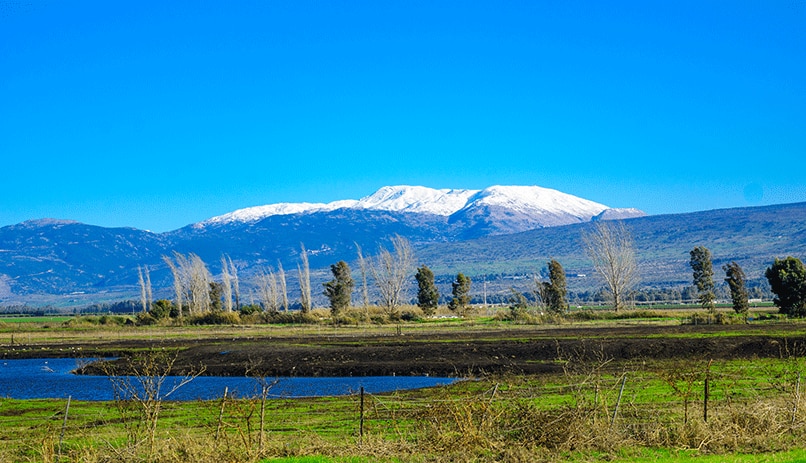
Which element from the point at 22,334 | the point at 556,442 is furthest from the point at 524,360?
the point at 22,334

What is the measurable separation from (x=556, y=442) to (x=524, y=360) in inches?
1153

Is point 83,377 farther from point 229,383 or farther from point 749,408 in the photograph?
point 749,408

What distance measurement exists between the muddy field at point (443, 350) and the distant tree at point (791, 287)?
16484 millimetres

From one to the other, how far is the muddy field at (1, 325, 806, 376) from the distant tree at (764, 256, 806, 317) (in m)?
16.5

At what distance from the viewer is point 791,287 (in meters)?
81.3

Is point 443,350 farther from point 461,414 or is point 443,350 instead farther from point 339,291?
point 339,291

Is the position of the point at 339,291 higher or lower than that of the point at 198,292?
lower

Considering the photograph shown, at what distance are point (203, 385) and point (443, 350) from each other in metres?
17.5

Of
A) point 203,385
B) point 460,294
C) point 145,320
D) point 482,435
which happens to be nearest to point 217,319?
point 145,320

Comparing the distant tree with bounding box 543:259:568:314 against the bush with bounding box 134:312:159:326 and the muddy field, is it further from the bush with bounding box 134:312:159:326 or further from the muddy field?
the bush with bounding box 134:312:159:326

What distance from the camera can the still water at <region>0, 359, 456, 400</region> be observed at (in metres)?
37.1

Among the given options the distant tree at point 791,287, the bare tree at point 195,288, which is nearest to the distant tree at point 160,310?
the bare tree at point 195,288

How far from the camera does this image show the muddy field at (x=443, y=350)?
45.2m

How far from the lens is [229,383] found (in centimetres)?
4234
